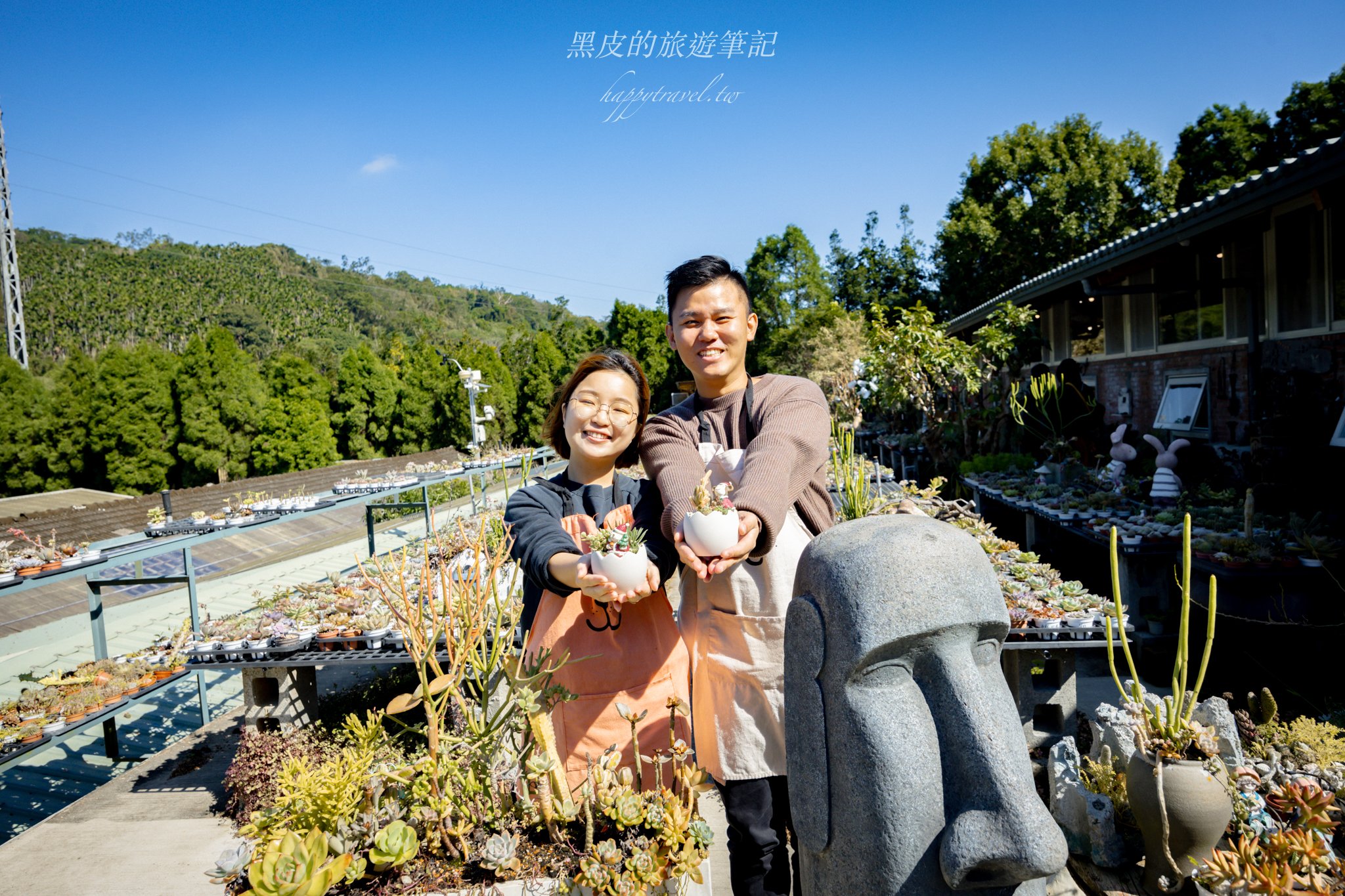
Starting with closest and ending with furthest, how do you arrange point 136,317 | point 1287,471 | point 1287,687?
point 1287,687
point 1287,471
point 136,317

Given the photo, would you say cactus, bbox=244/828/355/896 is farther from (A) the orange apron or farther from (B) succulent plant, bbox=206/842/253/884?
(A) the orange apron

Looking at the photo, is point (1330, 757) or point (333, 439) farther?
point (333, 439)

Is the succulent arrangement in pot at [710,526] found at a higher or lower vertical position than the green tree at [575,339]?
lower

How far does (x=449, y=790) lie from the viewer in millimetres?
1751

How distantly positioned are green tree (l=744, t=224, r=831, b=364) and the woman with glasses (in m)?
31.0

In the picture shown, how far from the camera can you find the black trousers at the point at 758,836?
1676 millimetres

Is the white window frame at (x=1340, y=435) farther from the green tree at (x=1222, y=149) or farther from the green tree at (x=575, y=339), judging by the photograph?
the green tree at (x=575, y=339)

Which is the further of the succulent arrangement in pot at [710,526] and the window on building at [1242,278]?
the window on building at [1242,278]

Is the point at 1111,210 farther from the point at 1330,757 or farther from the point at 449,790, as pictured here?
the point at 449,790

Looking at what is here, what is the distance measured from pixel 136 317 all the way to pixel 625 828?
49.6m

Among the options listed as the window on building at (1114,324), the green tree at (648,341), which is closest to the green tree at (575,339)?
the green tree at (648,341)

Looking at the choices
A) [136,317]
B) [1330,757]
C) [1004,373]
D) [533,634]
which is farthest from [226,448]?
[136,317]

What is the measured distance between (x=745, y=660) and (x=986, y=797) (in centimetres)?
59

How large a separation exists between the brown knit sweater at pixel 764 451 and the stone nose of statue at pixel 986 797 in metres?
0.48
